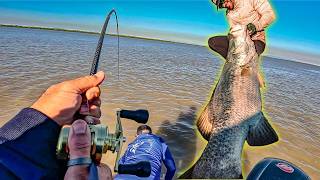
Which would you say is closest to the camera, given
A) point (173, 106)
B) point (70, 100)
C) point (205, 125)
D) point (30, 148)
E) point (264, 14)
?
point (30, 148)

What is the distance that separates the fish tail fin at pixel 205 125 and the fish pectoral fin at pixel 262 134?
0.52 meters

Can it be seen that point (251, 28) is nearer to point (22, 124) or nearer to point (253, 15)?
point (253, 15)

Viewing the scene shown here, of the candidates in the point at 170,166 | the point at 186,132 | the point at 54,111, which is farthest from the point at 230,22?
the point at 186,132

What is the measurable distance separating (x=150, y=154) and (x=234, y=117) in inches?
46.9

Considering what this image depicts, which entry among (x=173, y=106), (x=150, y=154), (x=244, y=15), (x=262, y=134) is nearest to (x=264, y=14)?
(x=244, y=15)

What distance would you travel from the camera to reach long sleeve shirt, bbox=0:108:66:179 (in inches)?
54.3

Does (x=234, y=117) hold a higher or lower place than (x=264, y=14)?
lower

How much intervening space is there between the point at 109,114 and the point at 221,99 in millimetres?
4599

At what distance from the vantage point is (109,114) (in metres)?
8.52

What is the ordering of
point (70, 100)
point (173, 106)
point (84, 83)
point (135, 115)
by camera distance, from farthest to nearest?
point (173, 106) → point (135, 115) → point (84, 83) → point (70, 100)

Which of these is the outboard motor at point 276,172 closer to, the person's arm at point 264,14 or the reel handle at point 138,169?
the reel handle at point 138,169

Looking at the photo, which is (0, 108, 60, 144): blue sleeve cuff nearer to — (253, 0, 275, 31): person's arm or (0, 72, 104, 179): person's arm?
(0, 72, 104, 179): person's arm

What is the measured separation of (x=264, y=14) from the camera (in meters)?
4.08

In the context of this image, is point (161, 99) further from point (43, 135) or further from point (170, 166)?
point (43, 135)
